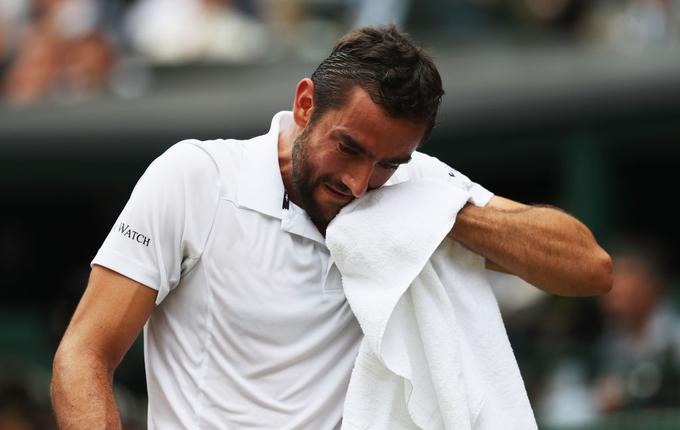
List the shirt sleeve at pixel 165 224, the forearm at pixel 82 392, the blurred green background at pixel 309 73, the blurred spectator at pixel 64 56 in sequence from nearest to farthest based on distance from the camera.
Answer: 1. the forearm at pixel 82 392
2. the shirt sleeve at pixel 165 224
3. the blurred green background at pixel 309 73
4. the blurred spectator at pixel 64 56

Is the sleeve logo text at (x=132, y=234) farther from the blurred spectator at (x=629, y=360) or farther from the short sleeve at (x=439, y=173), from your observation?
the blurred spectator at (x=629, y=360)

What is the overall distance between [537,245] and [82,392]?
106 cm

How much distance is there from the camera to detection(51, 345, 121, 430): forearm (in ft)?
9.52

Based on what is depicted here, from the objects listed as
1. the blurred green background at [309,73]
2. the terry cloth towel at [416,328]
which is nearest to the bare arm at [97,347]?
the terry cloth towel at [416,328]

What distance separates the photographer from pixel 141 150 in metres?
10.3

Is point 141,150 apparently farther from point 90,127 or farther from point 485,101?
point 485,101

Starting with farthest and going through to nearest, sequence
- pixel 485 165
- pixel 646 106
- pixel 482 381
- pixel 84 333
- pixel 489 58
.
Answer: pixel 485 165, pixel 489 58, pixel 646 106, pixel 482 381, pixel 84 333

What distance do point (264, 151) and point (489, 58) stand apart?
6.80 m

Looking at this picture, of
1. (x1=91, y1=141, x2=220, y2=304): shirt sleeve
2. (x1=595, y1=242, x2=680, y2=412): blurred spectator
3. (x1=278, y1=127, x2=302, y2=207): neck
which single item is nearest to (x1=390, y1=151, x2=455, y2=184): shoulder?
(x1=278, y1=127, x2=302, y2=207): neck

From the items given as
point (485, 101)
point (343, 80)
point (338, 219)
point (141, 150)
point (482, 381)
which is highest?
point (343, 80)

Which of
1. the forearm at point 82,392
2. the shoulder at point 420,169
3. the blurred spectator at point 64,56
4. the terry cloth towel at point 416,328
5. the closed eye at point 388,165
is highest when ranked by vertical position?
the closed eye at point 388,165

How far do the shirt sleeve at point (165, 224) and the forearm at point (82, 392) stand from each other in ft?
0.69

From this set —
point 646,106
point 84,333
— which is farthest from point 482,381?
point 646,106

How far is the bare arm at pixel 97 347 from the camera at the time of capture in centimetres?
291
